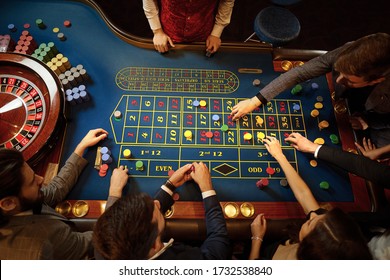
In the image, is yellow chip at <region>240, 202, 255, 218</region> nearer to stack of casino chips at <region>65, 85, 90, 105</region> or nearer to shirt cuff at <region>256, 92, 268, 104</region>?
shirt cuff at <region>256, 92, 268, 104</region>

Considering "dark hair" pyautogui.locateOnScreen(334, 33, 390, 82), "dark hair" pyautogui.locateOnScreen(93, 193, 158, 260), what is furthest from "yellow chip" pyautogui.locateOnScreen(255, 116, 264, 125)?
"dark hair" pyautogui.locateOnScreen(93, 193, 158, 260)

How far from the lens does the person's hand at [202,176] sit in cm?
191

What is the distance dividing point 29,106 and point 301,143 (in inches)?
79.1

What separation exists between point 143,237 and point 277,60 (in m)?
1.84

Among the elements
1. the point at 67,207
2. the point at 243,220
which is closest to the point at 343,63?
the point at 243,220

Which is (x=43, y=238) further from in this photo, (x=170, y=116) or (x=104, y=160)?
(x=170, y=116)

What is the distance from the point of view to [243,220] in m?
Result: 1.92

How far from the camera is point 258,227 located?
1.88m

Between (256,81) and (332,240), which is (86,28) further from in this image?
(332,240)

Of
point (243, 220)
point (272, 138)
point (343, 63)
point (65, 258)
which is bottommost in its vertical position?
point (243, 220)

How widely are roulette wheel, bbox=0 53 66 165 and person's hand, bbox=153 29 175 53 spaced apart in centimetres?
84

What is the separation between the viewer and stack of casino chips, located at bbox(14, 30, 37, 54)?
2346mm

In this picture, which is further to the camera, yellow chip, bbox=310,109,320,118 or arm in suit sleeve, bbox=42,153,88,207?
yellow chip, bbox=310,109,320,118

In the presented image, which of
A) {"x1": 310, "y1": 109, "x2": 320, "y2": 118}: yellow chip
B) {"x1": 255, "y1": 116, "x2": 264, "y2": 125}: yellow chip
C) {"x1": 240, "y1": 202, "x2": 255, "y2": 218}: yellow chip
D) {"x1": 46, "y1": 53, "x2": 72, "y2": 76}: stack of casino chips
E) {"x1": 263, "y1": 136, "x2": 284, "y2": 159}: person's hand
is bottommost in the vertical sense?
{"x1": 240, "y1": 202, "x2": 255, "y2": 218}: yellow chip
